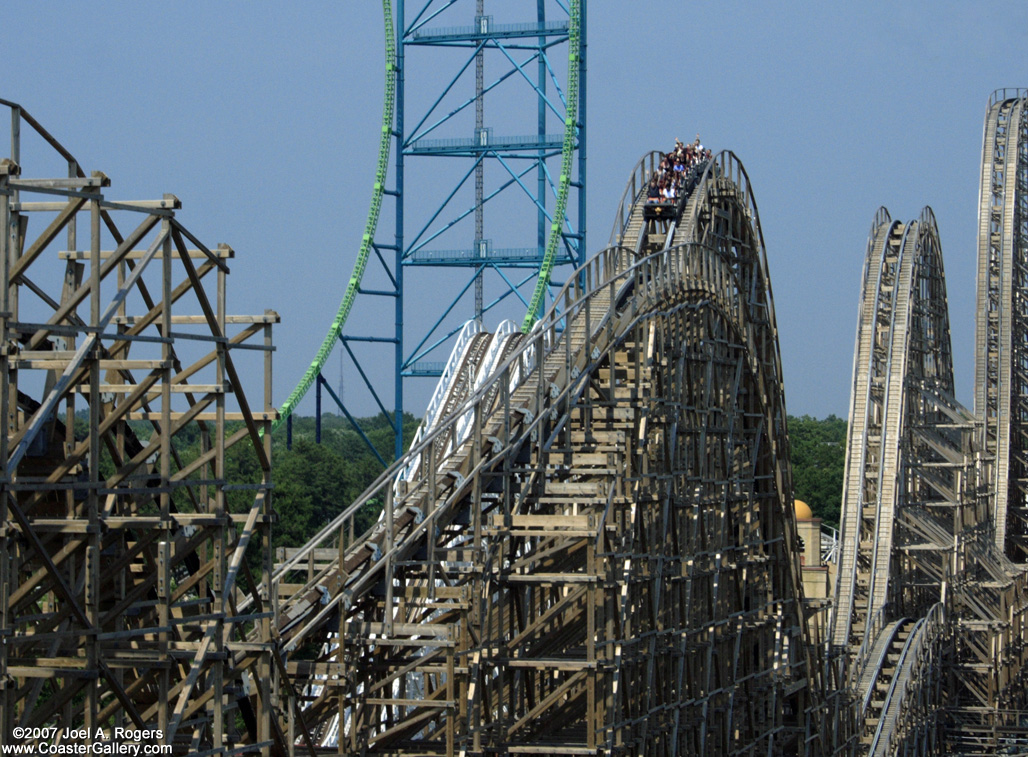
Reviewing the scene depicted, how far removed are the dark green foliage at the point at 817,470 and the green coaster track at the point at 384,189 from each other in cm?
3409

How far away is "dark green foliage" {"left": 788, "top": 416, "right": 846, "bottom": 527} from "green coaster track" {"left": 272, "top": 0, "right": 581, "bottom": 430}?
112ft

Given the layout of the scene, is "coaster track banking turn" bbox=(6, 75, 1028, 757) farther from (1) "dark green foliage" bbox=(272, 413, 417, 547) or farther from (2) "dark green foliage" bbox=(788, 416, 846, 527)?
(2) "dark green foliage" bbox=(788, 416, 846, 527)

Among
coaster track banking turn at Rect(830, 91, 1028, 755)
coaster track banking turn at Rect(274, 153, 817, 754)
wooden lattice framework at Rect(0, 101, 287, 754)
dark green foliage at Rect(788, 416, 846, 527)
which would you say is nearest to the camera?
wooden lattice framework at Rect(0, 101, 287, 754)

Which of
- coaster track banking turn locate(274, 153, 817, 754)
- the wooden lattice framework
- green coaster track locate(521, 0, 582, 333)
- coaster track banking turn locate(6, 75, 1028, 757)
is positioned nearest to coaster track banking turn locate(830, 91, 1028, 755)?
coaster track banking turn locate(6, 75, 1028, 757)

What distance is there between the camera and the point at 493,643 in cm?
1501

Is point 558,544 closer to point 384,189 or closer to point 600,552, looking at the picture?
point 600,552

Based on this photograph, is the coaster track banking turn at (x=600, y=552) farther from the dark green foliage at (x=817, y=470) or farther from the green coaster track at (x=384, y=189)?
the dark green foliage at (x=817, y=470)

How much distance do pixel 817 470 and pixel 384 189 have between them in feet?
145

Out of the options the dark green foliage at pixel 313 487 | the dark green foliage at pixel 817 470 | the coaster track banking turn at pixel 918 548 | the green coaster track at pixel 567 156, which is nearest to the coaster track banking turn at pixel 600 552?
the coaster track banking turn at pixel 918 548

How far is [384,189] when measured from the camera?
35.9m

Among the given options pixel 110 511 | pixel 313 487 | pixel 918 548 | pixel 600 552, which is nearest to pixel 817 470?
pixel 313 487

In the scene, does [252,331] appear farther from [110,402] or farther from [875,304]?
[875,304]

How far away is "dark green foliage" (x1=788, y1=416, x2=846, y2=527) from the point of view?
7250cm

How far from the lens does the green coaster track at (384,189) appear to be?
3281 centimetres
